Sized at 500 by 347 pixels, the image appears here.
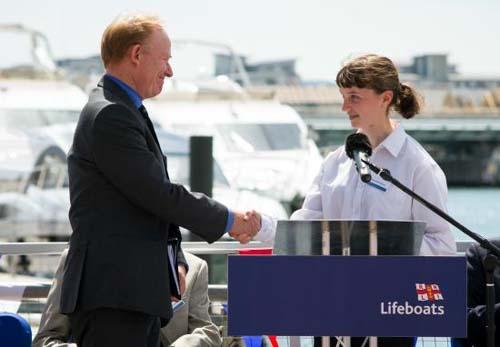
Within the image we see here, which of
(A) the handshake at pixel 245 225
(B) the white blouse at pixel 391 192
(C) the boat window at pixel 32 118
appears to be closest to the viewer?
(A) the handshake at pixel 245 225

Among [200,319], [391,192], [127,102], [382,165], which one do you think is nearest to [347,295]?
[391,192]

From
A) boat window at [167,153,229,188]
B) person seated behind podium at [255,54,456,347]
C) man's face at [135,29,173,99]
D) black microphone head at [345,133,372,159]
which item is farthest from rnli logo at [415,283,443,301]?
boat window at [167,153,229,188]

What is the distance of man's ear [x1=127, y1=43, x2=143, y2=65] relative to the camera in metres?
3.67

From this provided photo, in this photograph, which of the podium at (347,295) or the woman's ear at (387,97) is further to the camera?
the woman's ear at (387,97)

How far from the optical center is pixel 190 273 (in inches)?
177

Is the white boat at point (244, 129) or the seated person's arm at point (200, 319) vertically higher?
the seated person's arm at point (200, 319)

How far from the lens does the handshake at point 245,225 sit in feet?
12.5

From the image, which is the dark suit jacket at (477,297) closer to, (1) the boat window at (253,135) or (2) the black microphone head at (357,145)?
(2) the black microphone head at (357,145)

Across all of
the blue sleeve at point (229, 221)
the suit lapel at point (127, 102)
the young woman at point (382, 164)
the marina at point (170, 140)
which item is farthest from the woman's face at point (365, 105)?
the marina at point (170, 140)

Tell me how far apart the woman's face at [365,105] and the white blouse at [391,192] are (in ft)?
0.27

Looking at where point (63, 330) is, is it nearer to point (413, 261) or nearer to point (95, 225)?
point (95, 225)

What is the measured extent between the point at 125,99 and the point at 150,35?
0.21 metres

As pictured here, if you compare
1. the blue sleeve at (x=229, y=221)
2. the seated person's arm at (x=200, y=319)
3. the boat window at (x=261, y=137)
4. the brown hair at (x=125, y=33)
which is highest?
the brown hair at (x=125, y=33)

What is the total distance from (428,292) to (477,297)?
0.96 metres
